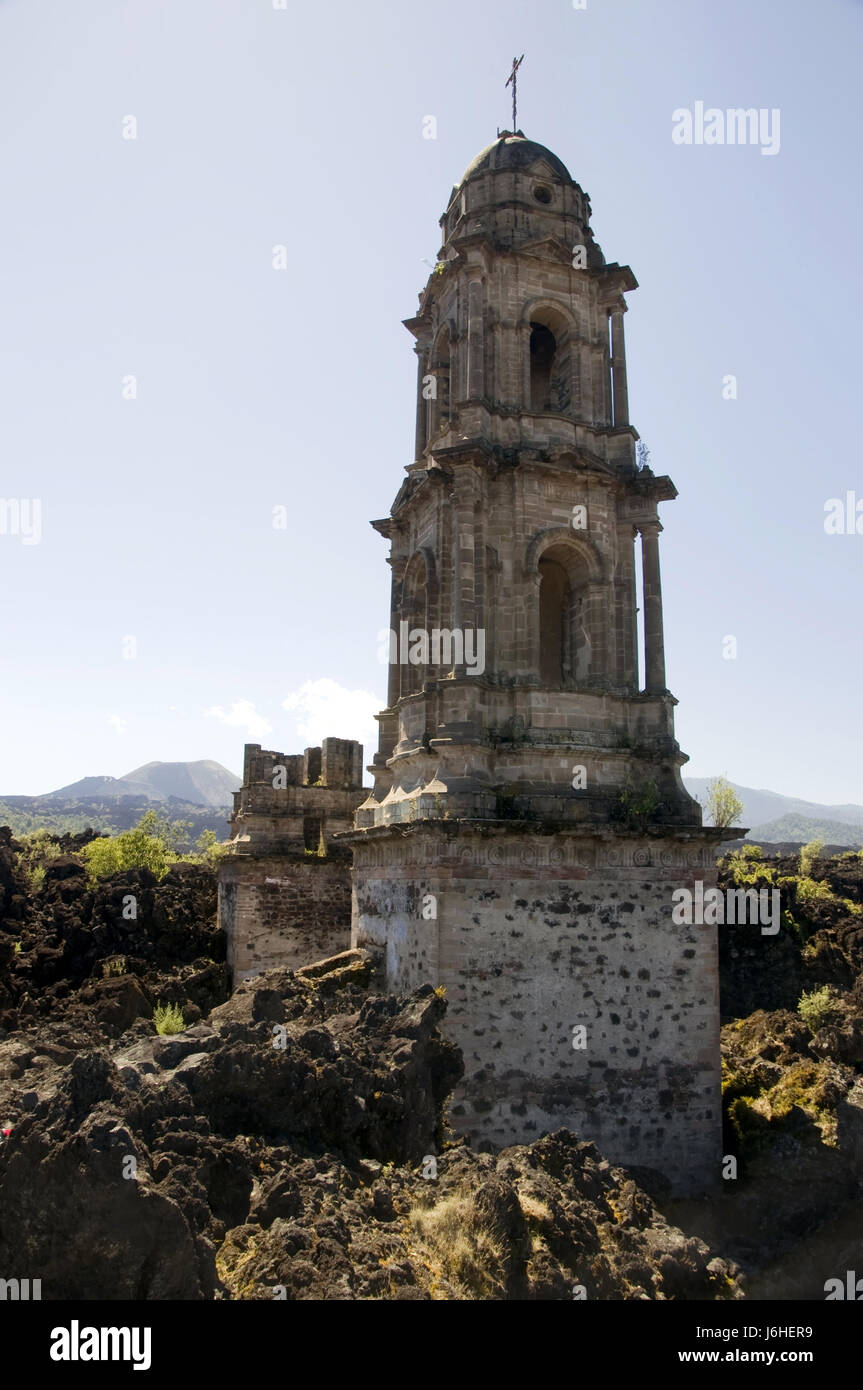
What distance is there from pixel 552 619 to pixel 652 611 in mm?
2240

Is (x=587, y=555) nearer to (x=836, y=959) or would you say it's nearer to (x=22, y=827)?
(x=836, y=959)

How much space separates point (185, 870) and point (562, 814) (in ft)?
61.4

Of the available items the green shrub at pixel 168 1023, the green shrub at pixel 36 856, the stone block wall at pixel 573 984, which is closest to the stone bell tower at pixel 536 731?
the stone block wall at pixel 573 984

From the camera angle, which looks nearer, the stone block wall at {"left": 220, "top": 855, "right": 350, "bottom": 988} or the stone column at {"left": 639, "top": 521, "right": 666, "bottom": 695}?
the stone column at {"left": 639, "top": 521, "right": 666, "bottom": 695}

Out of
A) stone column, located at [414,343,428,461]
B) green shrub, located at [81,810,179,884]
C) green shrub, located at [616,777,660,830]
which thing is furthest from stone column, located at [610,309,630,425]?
green shrub, located at [81,810,179,884]

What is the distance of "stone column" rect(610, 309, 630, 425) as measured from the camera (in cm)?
1698

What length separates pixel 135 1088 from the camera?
7.73m

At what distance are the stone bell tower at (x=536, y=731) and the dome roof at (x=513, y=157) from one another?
66 mm

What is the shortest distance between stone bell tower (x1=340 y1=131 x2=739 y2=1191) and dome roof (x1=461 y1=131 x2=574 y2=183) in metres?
0.07

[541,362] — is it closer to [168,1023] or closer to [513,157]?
[513,157]

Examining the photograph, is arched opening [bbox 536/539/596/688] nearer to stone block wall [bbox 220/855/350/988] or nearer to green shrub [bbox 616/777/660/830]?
green shrub [bbox 616/777/660/830]

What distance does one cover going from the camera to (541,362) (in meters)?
18.9

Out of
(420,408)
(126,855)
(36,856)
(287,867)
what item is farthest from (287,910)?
(36,856)

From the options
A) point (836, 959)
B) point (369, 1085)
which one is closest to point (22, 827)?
point (836, 959)
